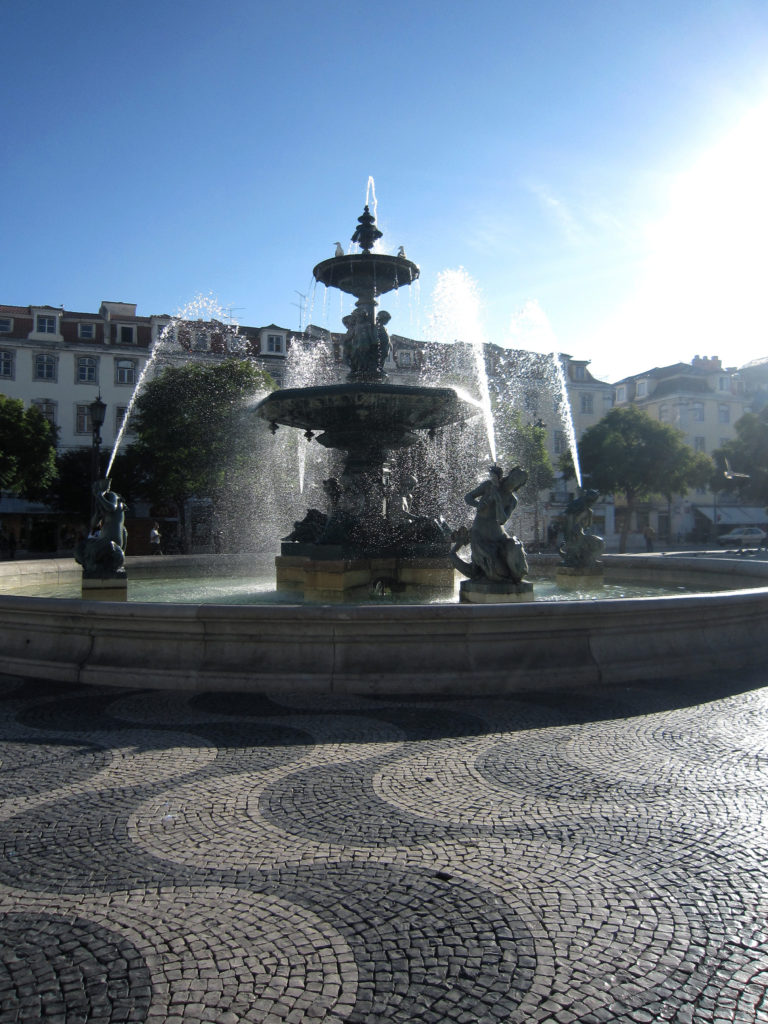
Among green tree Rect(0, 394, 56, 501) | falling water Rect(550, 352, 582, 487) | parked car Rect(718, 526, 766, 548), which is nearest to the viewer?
falling water Rect(550, 352, 582, 487)

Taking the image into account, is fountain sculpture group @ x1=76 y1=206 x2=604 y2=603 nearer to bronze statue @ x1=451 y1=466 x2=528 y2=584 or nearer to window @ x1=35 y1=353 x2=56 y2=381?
bronze statue @ x1=451 y1=466 x2=528 y2=584

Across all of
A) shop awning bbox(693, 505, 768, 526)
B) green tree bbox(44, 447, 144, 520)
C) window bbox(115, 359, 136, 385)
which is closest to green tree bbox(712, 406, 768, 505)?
shop awning bbox(693, 505, 768, 526)

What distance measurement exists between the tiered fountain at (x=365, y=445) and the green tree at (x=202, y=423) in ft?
66.2

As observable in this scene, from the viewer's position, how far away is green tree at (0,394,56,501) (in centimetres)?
3288

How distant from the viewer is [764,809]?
380 cm

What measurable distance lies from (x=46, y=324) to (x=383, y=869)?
5031 centimetres

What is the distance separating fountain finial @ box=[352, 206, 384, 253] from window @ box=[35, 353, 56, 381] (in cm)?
3886

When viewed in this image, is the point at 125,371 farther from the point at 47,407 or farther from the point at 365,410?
the point at 365,410

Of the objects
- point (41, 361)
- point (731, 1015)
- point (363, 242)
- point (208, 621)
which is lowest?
point (731, 1015)

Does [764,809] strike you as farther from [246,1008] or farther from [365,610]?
[365,610]

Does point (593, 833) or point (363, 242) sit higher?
point (363, 242)

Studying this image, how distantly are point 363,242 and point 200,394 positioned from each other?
21.4 metres

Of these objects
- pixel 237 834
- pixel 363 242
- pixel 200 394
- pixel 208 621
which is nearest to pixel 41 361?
pixel 200 394

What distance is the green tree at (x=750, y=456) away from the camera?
51734mm
